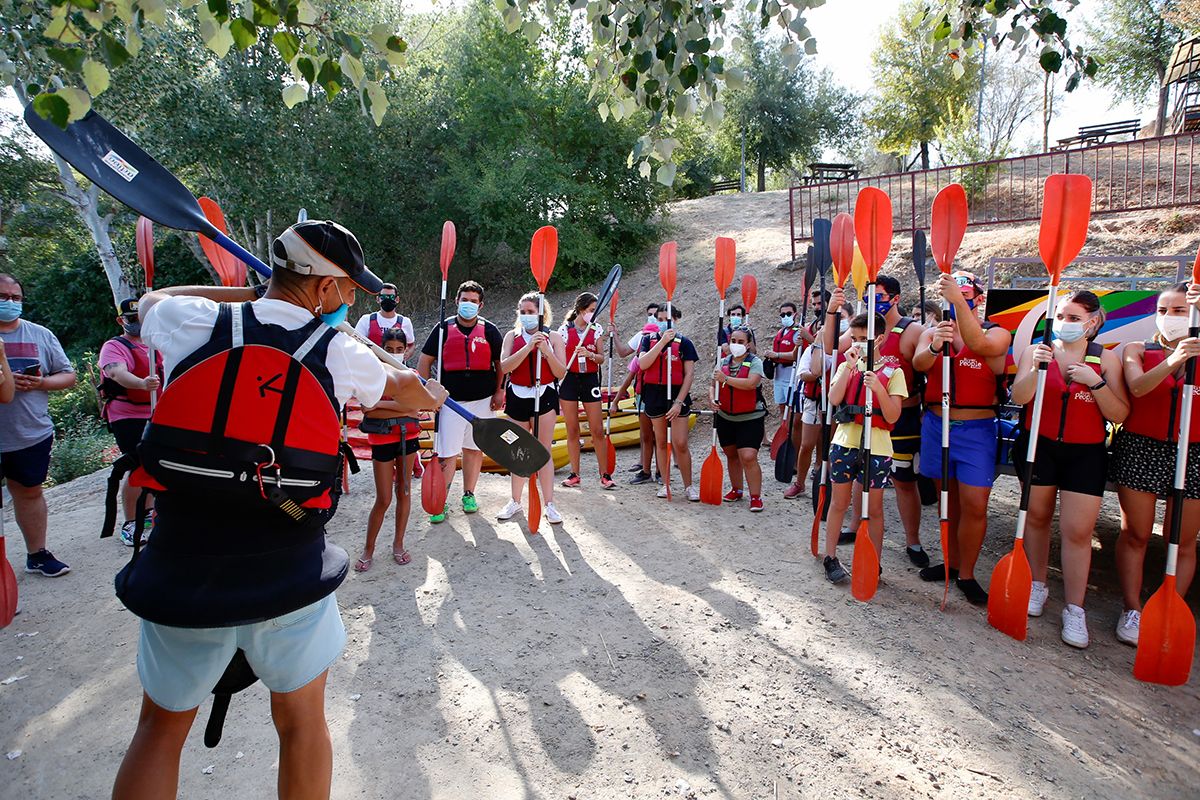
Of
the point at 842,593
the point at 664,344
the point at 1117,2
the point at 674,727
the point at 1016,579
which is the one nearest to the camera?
the point at 674,727

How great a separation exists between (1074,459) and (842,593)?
58.7 inches

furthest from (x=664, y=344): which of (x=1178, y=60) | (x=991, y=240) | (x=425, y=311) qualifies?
(x=1178, y=60)

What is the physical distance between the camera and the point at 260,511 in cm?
173

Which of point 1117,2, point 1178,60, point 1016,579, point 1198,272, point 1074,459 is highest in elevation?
point 1117,2

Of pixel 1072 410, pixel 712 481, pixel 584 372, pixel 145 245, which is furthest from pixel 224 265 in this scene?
pixel 1072 410

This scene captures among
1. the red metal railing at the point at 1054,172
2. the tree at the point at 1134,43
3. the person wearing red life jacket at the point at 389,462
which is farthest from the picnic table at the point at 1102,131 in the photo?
the person wearing red life jacket at the point at 389,462

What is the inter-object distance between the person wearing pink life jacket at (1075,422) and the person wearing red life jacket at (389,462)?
373 centimetres

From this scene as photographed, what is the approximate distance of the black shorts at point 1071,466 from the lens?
145 inches

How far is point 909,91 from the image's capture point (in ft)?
76.6

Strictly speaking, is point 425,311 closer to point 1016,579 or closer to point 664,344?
point 664,344

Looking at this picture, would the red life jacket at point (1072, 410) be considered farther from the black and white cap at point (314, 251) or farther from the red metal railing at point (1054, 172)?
the red metal railing at point (1054, 172)

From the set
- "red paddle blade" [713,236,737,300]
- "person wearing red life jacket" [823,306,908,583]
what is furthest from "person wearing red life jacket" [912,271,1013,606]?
"red paddle blade" [713,236,737,300]

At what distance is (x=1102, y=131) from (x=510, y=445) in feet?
63.7

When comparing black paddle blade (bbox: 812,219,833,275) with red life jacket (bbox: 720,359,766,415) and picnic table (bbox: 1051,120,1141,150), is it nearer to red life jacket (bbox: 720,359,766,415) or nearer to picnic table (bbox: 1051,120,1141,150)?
red life jacket (bbox: 720,359,766,415)
